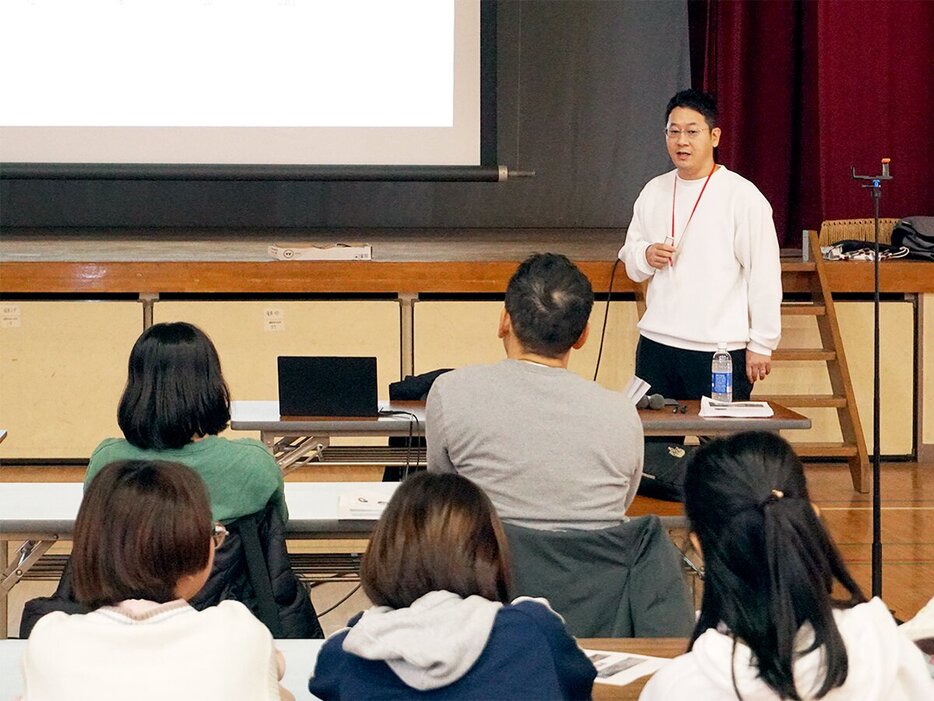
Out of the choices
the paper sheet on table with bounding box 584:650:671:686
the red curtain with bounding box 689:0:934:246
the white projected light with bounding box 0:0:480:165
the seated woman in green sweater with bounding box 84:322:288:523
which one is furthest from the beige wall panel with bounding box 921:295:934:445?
the paper sheet on table with bounding box 584:650:671:686

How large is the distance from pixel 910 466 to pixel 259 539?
397cm

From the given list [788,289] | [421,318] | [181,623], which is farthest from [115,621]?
[788,289]

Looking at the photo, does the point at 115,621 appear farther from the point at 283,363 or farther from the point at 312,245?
the point at 312,245

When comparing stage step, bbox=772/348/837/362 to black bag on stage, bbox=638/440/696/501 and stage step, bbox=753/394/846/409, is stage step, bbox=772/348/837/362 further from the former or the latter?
black bag on stage, bbox=638/440/696/501

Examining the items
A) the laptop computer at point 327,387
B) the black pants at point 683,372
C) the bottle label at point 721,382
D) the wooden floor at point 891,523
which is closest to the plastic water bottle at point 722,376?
the bottle label at point 721,382

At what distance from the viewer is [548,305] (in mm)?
2580

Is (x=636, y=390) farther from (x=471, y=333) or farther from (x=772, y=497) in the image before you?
(x=471, y=333)

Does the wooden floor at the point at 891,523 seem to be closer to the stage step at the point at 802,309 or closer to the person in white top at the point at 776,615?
the stage step at the point at 802,309

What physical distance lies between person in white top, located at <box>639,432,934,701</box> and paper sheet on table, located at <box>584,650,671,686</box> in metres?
0.22

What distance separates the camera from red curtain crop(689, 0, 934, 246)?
6.13 m

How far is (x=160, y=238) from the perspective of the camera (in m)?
6.50

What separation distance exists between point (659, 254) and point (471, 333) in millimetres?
1580

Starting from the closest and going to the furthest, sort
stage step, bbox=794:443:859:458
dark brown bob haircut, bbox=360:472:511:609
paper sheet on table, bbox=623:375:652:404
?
1. dark brown bob haircut, bbox=360:472:511:609
2. paper sheet on table, bbox=623:375:652:404
3. stage step, bbox=794:443:859:458

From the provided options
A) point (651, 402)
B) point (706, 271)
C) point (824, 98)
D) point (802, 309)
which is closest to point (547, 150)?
point (824, 98)
